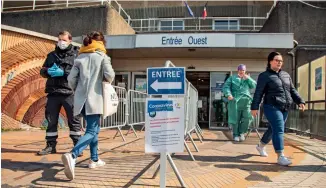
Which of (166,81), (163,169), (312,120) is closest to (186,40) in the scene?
(312,120)

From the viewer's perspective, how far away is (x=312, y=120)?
8.59m

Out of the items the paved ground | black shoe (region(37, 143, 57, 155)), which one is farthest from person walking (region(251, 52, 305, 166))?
black shoe (region(37, 143, 57, 155))

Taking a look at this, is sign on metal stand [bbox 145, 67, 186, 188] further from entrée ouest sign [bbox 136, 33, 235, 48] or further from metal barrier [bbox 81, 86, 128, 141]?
entrée ouest sign [bbox 136, 33, 235, 48]

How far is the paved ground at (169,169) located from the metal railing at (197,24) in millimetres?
12351

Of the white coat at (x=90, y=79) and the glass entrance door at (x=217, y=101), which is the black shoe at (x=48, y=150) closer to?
the white coat at (x=90, y=79)

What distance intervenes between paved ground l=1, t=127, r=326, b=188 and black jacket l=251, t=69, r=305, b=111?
0.97m

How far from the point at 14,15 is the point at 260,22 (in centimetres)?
1319

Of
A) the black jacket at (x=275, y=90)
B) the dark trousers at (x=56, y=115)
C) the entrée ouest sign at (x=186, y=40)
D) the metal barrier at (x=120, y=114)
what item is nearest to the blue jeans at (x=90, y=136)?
the dark trousers at (x=56, y=115)

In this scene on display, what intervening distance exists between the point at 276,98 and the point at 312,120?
14.7 ft

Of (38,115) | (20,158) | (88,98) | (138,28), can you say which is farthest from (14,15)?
(88,98)

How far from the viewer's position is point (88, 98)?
4.12 metres

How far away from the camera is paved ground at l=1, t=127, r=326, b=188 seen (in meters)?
3.82

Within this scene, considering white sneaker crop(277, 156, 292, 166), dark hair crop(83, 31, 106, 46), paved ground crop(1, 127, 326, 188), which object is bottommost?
paved ground crop(1, 127, 326, 188)

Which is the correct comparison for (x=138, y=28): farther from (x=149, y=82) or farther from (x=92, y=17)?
(x=149, y=82)
